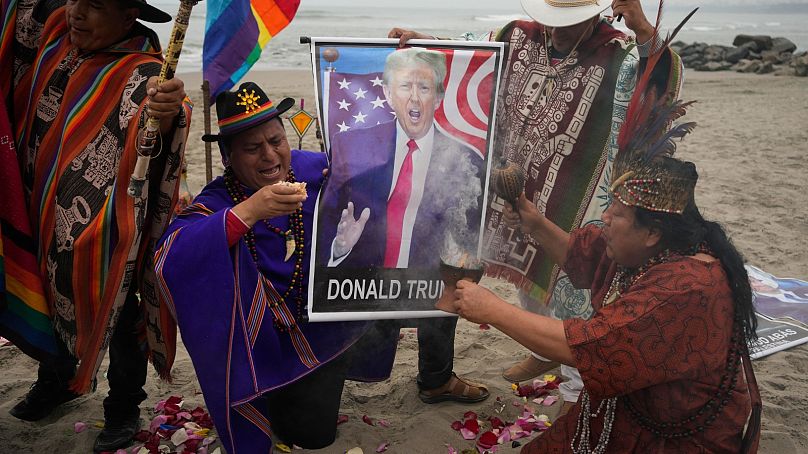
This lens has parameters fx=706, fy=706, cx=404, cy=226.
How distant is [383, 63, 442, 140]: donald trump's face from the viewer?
9.96ft

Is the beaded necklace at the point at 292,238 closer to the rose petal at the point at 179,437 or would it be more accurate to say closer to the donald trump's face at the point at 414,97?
the donald trump's face at the point at 414,97

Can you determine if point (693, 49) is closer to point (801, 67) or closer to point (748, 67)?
point (748, 67)

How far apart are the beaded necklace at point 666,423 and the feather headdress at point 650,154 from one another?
198 millimetres

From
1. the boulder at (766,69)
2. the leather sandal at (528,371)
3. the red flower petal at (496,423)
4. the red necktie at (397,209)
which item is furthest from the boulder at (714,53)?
the red necktie at (397,209)

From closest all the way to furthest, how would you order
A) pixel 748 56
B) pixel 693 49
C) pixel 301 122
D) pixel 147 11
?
pixel 147 11 → pixel 301 122 → pixel 748 56 → pixel 693 49

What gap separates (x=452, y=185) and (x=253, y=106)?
3.02 feet

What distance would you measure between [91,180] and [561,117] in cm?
216

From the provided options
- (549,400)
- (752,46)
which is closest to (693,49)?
(752,46)

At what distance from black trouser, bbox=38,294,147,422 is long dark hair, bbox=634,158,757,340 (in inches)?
86.9

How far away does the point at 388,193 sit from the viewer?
306cm

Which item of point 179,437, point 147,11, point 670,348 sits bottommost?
point 179,437

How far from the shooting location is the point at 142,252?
2986mm

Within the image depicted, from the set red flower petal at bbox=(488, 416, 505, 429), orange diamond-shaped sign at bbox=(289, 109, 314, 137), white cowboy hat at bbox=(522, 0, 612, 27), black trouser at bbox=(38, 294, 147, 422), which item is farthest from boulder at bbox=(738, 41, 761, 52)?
black trouser at bbox=(38, 294, 147, 422)

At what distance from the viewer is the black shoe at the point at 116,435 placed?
3232mm
